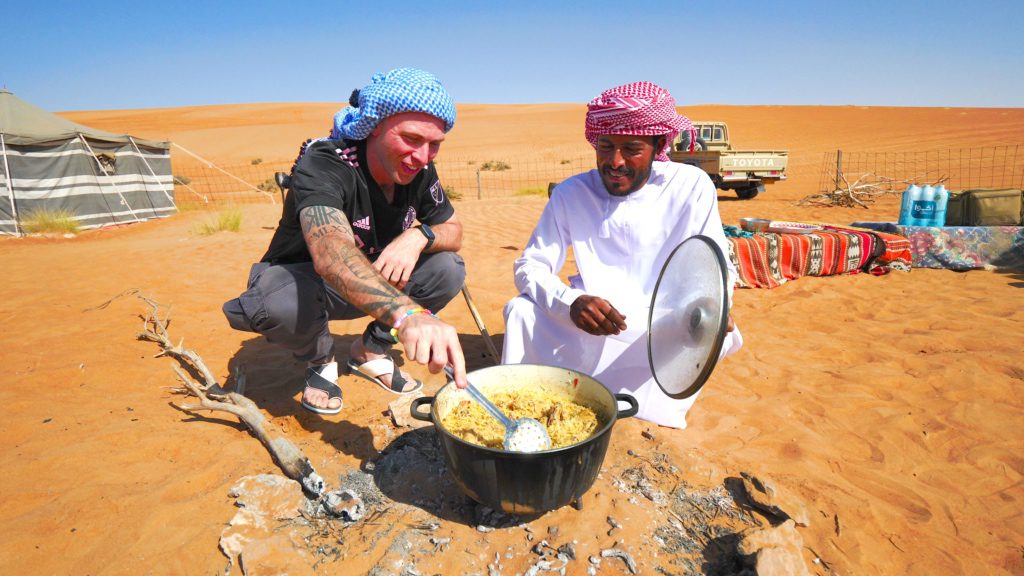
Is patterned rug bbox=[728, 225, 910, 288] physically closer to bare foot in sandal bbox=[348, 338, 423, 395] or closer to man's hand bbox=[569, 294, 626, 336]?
man's hand bbox=[569, 294, 626, 336]

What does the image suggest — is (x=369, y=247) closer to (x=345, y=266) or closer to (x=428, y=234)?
(x=428, y=234)

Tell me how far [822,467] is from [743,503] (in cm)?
53

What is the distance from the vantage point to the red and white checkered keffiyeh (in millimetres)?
2547

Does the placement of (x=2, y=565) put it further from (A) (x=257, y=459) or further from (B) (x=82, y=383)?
(B) (x=82, y=383)

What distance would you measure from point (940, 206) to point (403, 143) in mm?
6186

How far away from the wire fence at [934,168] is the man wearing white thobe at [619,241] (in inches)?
428

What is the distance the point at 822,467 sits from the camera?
235 centimetres

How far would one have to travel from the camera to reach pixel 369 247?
106 inches

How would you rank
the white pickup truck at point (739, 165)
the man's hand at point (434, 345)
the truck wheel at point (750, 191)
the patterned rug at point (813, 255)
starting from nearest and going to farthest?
the man's hand at point (434, 345), the patterned rug at point (813, 255), the white pickup truck at point (739, 165), the truck wheel at point (750, 191)

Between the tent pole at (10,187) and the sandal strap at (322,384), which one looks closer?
the sandal strap at (322,384)

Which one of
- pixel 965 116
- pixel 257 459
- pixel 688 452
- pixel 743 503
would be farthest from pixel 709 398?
pixel 965 116

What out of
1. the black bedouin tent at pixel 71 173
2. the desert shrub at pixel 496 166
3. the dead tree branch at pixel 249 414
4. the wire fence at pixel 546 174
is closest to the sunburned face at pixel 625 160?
the dead tree branch at pixel 249 414

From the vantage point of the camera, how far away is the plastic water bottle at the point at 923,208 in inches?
228

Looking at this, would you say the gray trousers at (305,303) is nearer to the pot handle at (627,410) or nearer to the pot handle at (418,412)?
the pot handle at (418,412)
